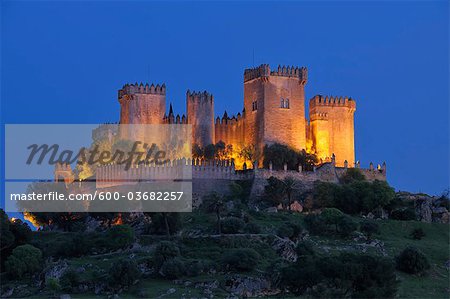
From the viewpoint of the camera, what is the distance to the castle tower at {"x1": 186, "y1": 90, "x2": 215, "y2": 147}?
81438 mm

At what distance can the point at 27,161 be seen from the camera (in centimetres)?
7462

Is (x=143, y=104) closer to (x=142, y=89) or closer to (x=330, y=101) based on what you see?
(x=142, y=89)

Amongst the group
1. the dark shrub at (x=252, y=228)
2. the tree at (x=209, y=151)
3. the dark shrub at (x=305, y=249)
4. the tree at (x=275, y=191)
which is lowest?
the dark shrub at (x=305, y=249)

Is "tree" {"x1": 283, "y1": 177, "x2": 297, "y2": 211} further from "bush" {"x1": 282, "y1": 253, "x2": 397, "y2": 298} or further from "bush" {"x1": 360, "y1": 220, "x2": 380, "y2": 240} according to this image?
"bush" {"x1": 282, "y1": 253, "x2": 397, "y2": 298}

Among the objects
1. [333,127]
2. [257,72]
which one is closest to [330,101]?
[333,127]

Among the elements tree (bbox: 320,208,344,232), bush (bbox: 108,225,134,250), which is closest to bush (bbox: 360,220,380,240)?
tree (bbox: 320,208,344,232)

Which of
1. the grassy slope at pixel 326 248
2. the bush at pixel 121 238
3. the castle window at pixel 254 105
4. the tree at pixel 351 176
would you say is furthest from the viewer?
the castle window at pixel 254 105

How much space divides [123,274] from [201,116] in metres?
28.6

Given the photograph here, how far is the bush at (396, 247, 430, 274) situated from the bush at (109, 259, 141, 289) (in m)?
16.3

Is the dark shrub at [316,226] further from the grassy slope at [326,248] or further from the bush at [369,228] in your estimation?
the bush at [369,228]

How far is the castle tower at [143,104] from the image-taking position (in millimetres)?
82750

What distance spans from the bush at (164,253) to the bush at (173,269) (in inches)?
28.4

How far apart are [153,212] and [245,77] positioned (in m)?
→ 21.9

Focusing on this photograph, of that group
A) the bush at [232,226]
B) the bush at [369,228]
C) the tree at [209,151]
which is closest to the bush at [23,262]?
the bush at [232,226]
